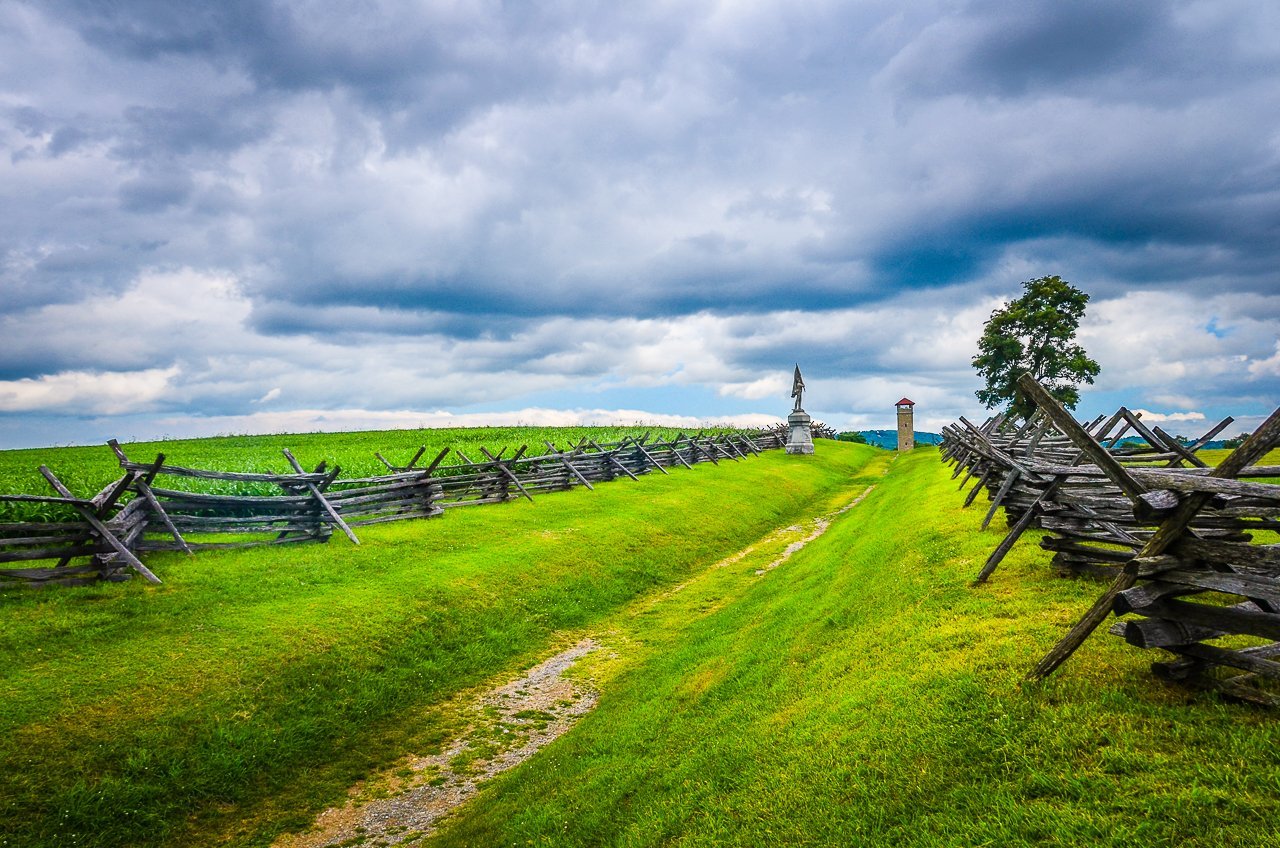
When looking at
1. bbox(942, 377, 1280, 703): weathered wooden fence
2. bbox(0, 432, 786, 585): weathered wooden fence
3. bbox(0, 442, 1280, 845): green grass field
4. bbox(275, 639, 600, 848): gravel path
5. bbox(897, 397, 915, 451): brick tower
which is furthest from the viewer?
bbox(897, 397, 915, 451): brick tower

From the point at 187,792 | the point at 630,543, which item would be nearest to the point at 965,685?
the point at 187,792

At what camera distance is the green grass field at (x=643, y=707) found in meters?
4.78

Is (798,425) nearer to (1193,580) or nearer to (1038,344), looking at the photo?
(1038,344)

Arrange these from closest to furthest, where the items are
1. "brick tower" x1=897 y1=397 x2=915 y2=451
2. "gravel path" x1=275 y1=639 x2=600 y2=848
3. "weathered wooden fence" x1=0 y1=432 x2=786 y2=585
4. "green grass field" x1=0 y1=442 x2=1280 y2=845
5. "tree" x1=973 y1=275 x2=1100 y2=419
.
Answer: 1. "green grass field" x1=0 y1=442 x2=1280 y2=845
2. "gravel path" x1=275 y1=639 x2=600 y2=848
3. "weathered wooden fence" x1=0 y1=432 x2=786 y2=585
4. "tree" x1=973 y1=275 x2=1100 y2=419
5. "brick tower" x1=897 y1=397 x2=915 y2=451

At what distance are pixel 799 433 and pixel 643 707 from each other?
4254 centimetres

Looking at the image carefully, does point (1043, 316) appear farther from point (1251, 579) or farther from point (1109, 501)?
point (1251, 579)

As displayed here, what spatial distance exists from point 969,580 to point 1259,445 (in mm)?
5165

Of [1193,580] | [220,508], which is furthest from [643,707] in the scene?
[220,508]

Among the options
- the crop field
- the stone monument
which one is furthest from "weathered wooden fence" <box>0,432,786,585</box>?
the stone monument

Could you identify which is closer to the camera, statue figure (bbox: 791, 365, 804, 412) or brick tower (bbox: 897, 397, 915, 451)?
statue figure (bbox: 791, 365, 804, 412)

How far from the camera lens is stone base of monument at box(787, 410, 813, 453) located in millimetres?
48875

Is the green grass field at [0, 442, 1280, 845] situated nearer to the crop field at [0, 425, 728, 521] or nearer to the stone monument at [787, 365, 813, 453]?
the crop field at [0, 425, 728, 521]

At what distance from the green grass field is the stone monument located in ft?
111

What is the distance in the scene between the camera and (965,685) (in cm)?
616
